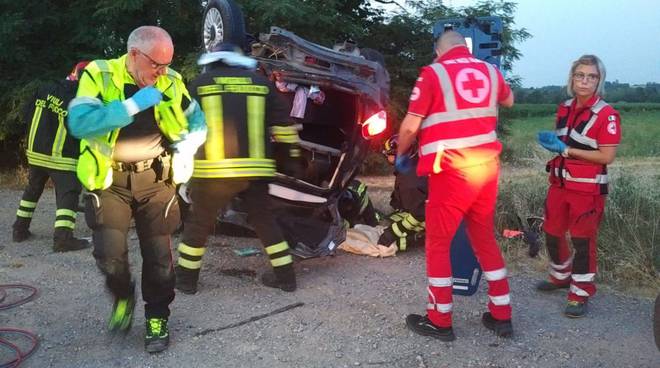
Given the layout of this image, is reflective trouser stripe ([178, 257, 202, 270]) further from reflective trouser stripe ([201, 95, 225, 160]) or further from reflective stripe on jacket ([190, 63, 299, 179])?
reflective trouser stripe ([201, 95, 225, 160])

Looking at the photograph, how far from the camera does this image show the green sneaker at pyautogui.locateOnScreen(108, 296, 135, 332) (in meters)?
3.93

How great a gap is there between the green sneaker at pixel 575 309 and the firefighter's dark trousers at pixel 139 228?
8.92ft

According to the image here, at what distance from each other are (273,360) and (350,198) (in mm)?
3166

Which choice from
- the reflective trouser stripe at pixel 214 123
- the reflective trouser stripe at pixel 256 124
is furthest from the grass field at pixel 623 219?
the reflective trouser stripe at pixel 214 123

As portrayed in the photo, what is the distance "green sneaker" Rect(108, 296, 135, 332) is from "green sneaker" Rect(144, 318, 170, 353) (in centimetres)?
20

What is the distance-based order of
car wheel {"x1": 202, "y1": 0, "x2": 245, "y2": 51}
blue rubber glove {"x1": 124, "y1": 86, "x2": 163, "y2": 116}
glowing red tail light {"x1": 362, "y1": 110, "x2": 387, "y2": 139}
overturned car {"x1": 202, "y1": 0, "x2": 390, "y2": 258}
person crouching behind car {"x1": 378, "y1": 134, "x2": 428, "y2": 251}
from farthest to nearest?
person crouching behind car {"x1": 378, "y1": 134, "x2": 428, "y2": 251} → glowing red tail light {"x1": 362, "y1": 110, "x2": 387, "y2": 139} → car wheel {"x1": 202, "y1": 0, "x2": 245, "y2": 51} → overturned car {"x1": 202, "y1": 0, "x2": 390, "y2": 258} → blue rubber glove {"x1": 124, "y1": 86, "x2": 163, "y2": 116}

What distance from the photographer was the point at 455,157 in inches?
151

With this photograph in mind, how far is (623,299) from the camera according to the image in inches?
191

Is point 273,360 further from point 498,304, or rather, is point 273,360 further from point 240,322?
point 498,304

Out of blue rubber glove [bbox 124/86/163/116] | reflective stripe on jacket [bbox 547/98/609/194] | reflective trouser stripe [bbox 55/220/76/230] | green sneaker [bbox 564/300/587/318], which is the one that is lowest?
green sneaker [bbox 564/300/587/318]

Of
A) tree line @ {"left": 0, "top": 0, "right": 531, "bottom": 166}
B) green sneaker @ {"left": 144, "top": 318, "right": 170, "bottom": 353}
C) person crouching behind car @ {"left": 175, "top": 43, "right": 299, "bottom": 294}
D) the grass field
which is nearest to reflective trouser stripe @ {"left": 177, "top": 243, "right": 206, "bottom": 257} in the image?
person crouching behind car @ {"left": 175, "top": 43, "right": 299, "bottom": 294}

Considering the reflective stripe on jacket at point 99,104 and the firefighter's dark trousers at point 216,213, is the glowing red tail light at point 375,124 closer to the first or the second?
the firefighter's dark trousers at point 216,213

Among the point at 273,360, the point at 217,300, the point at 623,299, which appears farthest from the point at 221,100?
the point at 623,299

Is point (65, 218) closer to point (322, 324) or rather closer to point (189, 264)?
point (189, 264)
